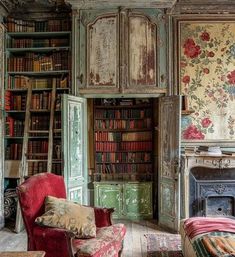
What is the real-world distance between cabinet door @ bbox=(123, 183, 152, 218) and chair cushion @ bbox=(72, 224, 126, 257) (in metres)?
2.01

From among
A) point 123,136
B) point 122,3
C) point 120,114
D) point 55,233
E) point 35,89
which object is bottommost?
point 55,233

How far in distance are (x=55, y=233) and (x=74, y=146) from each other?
2015 millimetres

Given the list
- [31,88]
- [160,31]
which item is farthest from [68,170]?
[160,31]

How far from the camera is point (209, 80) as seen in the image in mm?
5039

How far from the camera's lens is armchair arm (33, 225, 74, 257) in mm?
2613

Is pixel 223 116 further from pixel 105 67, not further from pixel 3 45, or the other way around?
pixel 3 45

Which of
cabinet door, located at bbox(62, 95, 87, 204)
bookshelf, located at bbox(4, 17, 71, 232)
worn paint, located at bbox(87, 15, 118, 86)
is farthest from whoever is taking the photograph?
bookshelf, located at bbox(4, 17, 71, 232)

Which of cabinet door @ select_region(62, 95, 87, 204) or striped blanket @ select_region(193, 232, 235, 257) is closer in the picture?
striped blanket @ select_region(193, 232, 235, 257)

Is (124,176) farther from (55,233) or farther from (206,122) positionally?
(55,233)

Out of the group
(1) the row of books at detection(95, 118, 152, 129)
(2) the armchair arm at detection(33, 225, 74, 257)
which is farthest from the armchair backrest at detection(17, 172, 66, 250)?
(1) the row of books at detection(95, 118, 152, 129)

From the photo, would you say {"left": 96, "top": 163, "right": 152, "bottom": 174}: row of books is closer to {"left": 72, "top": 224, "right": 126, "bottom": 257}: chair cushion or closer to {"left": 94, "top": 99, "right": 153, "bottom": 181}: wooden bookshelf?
{"left": 94, "top": 99, "right": 153, "bottom": 181}: wooden bookshelf

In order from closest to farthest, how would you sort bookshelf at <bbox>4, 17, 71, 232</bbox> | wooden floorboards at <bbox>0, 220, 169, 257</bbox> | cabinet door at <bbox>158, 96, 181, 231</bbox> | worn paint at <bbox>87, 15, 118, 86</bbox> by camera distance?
wooden floorboards at <bbox>0, 220, 169, 257</bbox>
cabinet door at <bbox>158, 96, 181, 231</bbox>
worn paint at <bbox>87, 15, 118, 86</bbox>
bookshelf at <bbox>4, 17, 71, 232</bbox>

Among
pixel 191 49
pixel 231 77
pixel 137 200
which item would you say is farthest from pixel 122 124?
pixel 231 77

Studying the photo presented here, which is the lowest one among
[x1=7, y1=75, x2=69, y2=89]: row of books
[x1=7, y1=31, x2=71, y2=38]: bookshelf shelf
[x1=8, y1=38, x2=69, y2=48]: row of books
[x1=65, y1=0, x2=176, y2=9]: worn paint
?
[x1=7, y1=75, x2=69, y2=89]: row of books
